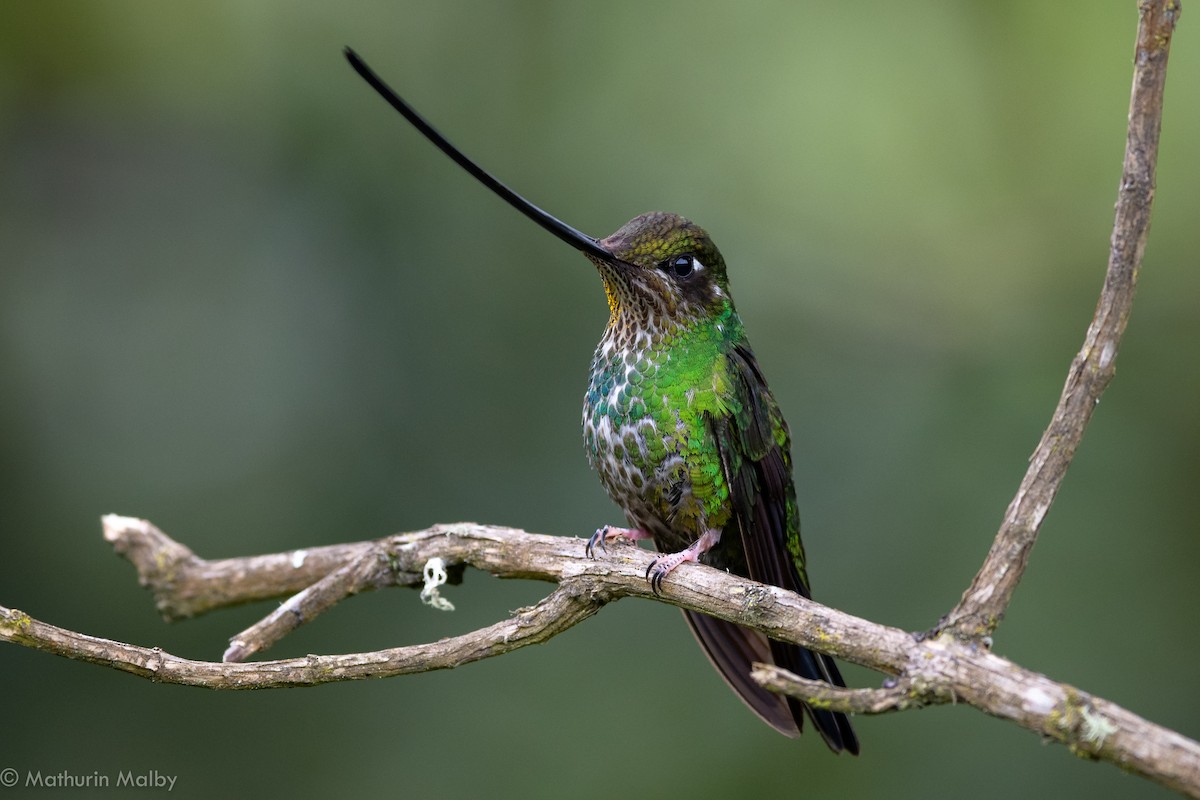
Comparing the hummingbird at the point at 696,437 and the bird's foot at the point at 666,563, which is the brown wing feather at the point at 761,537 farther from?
the bird's foot at the point at 666,563

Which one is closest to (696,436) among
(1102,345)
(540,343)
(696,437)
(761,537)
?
(696,437)

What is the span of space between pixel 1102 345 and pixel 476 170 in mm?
1435

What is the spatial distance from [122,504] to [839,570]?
130 inches

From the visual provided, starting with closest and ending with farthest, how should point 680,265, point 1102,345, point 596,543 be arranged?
point 1102,345
point 596,543
point 680,265

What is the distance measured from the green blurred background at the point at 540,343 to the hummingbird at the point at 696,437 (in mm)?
1428

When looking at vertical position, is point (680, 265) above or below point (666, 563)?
above

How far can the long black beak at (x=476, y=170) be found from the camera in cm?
237

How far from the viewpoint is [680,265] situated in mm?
3326

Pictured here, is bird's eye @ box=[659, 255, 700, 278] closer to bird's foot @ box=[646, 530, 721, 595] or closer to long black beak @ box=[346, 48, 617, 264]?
long black beak @ box=[346, 48, 617, 264]

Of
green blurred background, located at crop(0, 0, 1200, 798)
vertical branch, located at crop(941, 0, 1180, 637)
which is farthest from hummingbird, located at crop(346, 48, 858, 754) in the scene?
green blurred background, located at crop(0, 0, 1200, 798)

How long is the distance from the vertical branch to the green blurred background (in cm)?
252

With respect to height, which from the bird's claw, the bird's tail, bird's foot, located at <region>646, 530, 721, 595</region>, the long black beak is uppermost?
the long black beak

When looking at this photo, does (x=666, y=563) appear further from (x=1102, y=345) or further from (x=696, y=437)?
(x=1102, y=345)

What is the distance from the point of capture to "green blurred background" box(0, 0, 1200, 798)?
15.5 feet
